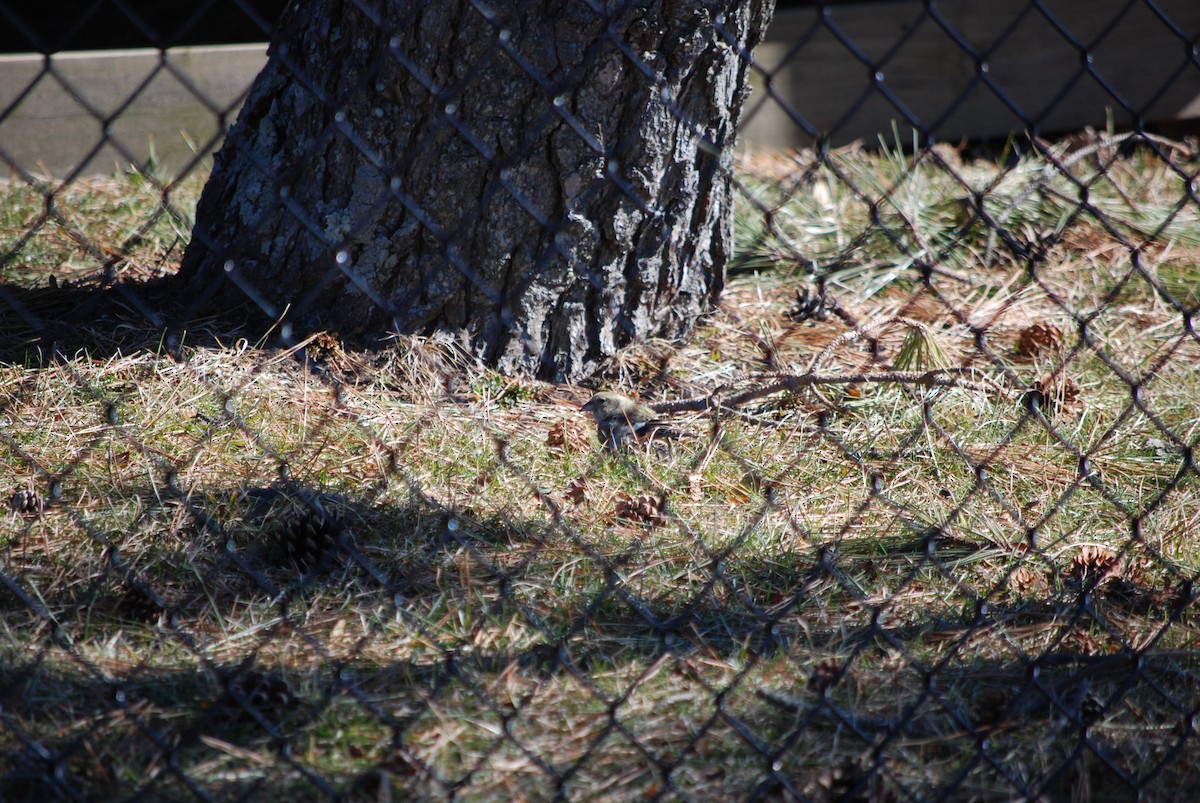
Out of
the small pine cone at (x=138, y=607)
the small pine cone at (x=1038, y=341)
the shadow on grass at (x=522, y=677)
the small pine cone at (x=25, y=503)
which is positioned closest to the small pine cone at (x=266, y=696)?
the shadow on grass at (x=522, y=677)

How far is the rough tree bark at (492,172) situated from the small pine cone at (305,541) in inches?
20.9

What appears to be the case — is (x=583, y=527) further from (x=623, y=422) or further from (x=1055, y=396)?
(x=1055, y=396)

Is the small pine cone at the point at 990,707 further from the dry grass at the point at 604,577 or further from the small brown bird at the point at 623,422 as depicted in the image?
the small brown bird at the point at 623,422

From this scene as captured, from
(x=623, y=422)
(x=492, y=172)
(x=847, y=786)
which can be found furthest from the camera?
(x=623, y=422)

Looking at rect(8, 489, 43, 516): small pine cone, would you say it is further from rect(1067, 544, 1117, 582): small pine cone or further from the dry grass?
rect(1067, 544, 1117, 582): small pine cone

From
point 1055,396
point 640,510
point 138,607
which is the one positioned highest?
point 1055,396

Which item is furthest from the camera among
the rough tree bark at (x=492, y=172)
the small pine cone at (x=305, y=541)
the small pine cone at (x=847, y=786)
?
the rough tree bark at (x=492, y=172)

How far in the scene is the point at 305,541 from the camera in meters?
1.76

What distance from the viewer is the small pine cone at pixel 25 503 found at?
180 cm

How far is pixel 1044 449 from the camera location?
90.7 inches

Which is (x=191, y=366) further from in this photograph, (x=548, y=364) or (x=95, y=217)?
(x=95, y=217)

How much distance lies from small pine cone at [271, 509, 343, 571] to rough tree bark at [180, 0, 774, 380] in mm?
531

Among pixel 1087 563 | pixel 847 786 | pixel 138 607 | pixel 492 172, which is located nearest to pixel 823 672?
pixel 847 786

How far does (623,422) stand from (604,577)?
0.50 metres
